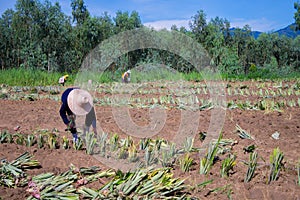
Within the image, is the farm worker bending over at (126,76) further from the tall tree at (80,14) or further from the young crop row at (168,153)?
the tall tree at (80,14)

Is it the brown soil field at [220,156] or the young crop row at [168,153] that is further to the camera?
the young crop row at [168,153]

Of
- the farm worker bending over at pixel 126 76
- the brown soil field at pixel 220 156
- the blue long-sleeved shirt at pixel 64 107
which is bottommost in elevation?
the brown soil field at pixel 220 156

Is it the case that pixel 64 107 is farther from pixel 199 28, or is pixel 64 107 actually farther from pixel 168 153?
pixel 199 28

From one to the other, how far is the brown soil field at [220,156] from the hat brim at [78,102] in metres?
0.57

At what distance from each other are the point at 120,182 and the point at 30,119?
4399mm

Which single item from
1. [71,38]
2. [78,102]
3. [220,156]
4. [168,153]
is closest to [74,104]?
[78,102]

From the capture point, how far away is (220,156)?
3889 mm

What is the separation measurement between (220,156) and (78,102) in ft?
6.27

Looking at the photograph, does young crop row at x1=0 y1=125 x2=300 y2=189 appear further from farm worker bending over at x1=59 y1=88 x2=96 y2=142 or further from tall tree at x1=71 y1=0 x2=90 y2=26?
tall tree at x1=71 y1=0 x2=90 y2=26

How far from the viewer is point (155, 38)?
17828mm

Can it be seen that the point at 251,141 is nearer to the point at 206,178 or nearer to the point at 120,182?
the point at 206,178

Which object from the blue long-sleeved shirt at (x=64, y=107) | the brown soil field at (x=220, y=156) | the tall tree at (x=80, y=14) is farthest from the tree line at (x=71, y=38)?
the blue long-sleeved shirt at (x=64, y=107)

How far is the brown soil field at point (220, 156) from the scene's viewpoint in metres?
2.99

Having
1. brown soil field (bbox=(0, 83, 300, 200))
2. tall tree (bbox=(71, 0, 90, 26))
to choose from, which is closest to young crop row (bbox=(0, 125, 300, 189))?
brown soil field (bbox=(0, 83, 300, 200))
